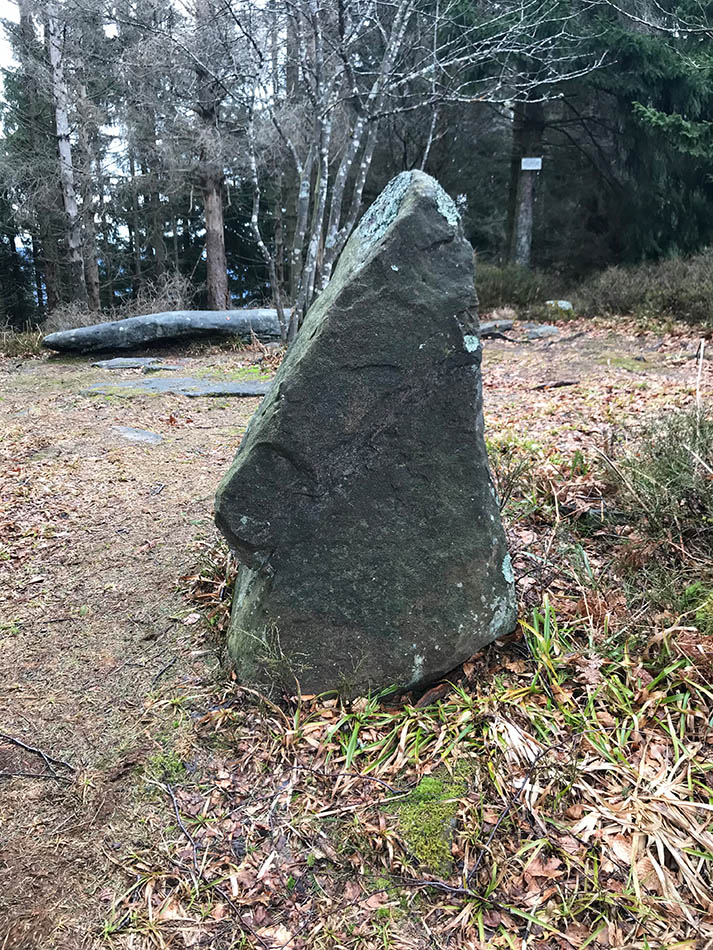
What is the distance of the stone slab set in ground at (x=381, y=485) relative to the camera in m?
2.18

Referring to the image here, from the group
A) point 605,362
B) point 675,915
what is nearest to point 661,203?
point 605,362

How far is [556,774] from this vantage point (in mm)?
1957

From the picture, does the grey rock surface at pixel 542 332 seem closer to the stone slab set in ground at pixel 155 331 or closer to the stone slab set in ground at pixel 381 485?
the stone slab set in ground at pixel 155 331

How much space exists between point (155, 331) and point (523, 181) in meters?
8.92

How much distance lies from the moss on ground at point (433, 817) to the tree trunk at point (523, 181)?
13068 mm

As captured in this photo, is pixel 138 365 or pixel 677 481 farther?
pixel 138 365

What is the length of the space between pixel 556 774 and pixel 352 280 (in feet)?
5.50

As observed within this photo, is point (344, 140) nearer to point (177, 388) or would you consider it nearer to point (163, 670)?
point (177, 388)

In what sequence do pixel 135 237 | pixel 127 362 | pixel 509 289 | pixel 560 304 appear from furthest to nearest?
pixel 135 237
pixel 509 289
pixel 560 304
pixel 127 362

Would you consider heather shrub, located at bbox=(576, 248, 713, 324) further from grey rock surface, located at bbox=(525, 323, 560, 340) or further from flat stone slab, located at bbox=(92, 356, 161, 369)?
flat stone slab, located at bbox=(92, 356, 161, 369)

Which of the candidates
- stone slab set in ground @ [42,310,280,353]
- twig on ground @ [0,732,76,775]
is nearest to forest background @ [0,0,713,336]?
stone slab set in ground @ [42,310,280,353]

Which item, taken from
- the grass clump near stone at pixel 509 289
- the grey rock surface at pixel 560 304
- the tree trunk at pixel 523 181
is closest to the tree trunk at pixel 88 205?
the grass clump near stone at pixel 509 289

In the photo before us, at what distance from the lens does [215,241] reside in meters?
13.3

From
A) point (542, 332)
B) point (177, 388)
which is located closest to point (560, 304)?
point (542, 332)
